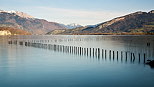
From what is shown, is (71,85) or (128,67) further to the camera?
(128,67)

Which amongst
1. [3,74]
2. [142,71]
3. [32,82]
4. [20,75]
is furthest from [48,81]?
[142,71]

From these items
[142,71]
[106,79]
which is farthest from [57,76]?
[142,71]

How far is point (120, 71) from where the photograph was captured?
116 feet

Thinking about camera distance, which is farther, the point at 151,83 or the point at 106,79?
the point at 106,79

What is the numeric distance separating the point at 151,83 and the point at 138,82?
166 centimetres

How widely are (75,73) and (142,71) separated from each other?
36.9ft

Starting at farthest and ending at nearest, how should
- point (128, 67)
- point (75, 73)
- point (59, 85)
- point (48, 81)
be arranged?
point (128, 67) < point (75, 73) < point (48, 81) < point (59, 85)

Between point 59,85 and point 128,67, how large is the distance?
17000mm

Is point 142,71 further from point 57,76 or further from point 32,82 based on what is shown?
point 32,82

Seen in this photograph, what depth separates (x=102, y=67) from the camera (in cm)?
3931

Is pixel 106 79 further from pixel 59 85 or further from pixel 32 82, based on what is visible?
pixel 32 82

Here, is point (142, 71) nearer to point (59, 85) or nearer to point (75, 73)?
point (75, 73)

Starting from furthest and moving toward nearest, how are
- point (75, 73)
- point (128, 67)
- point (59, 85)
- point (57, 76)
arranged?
point (128, 67), point (75, 73), point (57, 76), point (59, 85)

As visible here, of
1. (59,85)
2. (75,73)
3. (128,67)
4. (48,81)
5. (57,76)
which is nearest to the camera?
(59,85)
